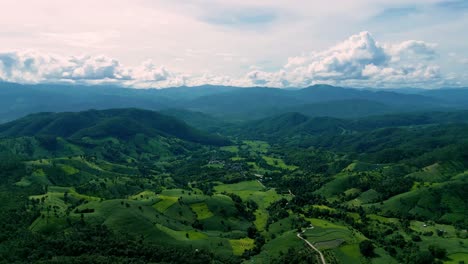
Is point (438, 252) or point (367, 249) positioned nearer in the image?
point (367, 249)

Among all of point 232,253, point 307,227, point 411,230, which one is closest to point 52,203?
point 232,253

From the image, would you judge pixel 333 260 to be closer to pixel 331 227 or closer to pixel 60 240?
pixel 331 227

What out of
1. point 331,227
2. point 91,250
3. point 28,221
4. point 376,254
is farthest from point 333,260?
point 28,221

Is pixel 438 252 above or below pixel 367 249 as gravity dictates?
below

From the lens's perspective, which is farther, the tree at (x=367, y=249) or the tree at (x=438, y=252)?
the tree at (x=367, y=249)

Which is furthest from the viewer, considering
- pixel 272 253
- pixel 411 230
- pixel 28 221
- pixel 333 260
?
A: pixel 411 230

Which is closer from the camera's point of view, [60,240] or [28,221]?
[60,240]

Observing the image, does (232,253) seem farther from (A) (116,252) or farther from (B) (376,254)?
(B) (376,254)

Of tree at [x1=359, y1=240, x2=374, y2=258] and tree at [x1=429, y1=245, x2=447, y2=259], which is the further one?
tree at [x1=359, y1=240, x2=374, y2=258]

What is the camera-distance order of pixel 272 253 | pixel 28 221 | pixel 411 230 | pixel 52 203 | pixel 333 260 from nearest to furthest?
pixel 333 260, pixel 272 253, pixel 28 221, pixel 411 230, pixel 52 203
